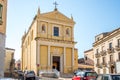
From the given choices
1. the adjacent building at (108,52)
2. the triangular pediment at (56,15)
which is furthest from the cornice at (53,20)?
the adjacent building at (108,52)

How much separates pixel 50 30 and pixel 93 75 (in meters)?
26.5

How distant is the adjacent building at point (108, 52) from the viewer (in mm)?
45656

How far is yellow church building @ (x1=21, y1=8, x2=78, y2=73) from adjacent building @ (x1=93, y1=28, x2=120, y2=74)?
7.14 metres

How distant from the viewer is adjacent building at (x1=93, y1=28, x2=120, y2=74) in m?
45.7

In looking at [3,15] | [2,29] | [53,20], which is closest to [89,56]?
[53,20]

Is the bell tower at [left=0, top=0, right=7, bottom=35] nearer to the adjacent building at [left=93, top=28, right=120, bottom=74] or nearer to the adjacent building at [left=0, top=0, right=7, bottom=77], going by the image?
the adjacent building at [left=0, top=0, right=7, bottom=77]

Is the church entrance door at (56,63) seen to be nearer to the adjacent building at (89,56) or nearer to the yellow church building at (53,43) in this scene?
the yellow church building at (53,43)

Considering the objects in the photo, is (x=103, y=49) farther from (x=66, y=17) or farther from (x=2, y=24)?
(x=2, y=24)

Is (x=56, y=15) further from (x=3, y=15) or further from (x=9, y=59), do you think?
(x=3, y=15)

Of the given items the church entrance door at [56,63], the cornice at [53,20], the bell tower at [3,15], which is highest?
the cornice at [53,20]

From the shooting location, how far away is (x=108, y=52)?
48.7 meters

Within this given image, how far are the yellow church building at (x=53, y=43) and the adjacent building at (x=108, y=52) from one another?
7.14 metres

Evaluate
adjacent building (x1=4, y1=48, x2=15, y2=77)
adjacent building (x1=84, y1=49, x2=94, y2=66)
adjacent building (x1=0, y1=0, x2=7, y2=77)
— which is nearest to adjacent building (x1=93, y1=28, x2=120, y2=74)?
adjacent building (x1=84, y1=49, x2=94, y2=66)

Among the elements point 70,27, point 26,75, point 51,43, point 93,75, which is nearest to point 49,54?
point 51,43
